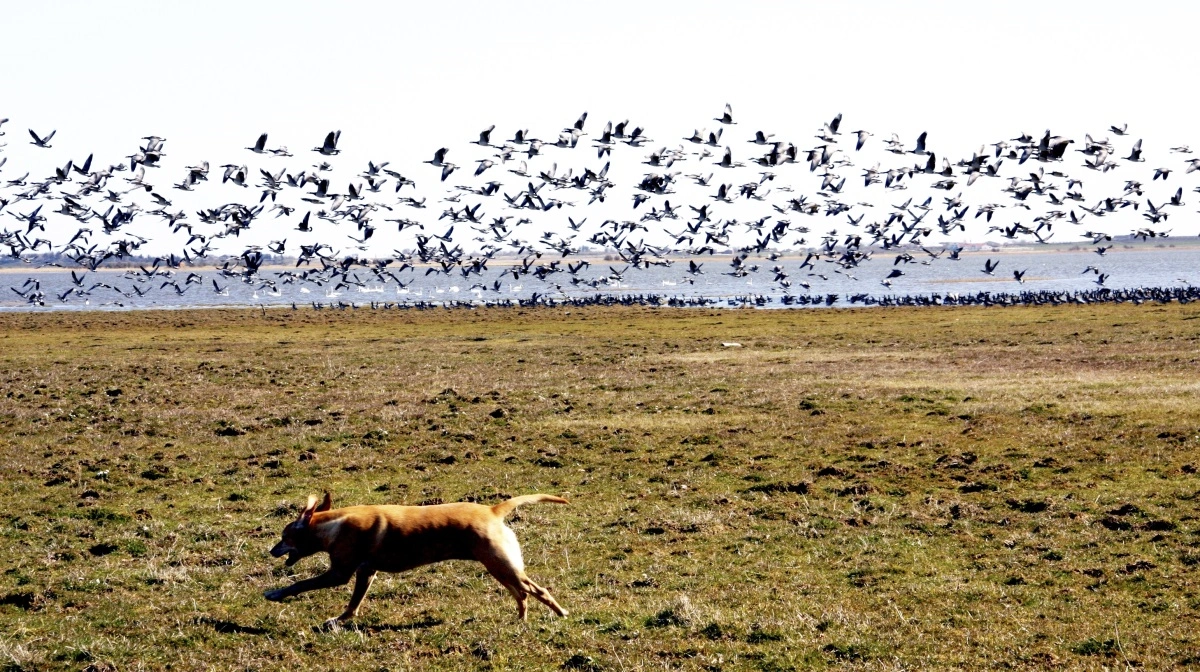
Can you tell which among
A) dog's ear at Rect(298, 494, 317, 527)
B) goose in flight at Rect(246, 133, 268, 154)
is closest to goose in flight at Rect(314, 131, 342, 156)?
goose in flight at Rect(246, 133, 268, 154)

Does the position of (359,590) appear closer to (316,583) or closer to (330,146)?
(316,583)

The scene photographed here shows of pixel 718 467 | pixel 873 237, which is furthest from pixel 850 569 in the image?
pixel 873 237

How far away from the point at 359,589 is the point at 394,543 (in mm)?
506

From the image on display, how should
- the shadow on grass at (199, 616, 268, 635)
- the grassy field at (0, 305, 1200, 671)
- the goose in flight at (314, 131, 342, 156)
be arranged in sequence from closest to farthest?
1. the grassy field at (0, 305, 1200, 671)
2. the shadow on grass at (199, 616, 268, 635)
3. the goose in flight at (314, 131, 342, 156)

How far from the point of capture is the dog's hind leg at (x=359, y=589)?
10758 millimetres

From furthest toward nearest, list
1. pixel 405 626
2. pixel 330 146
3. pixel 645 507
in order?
pixel 330 146, pixel 645 507, pixel 405 626

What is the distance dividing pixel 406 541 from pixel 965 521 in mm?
7410

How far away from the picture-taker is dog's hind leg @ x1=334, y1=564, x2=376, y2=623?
35.3ft

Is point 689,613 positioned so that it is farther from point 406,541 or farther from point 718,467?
point 718,467

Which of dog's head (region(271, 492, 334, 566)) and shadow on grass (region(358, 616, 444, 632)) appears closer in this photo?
shadow on grass (region(358, 616, 444, 632))

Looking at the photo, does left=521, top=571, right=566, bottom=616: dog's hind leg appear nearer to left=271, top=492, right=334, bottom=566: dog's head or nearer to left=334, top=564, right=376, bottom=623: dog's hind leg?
left=334, top=564, right=376, bottom=623: dog's hind leg

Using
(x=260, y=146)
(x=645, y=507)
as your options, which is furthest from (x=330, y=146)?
(x=645, y=507)

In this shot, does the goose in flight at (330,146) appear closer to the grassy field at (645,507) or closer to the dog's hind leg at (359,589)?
the grassy field at (645,507)

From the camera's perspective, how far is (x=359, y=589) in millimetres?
10805
